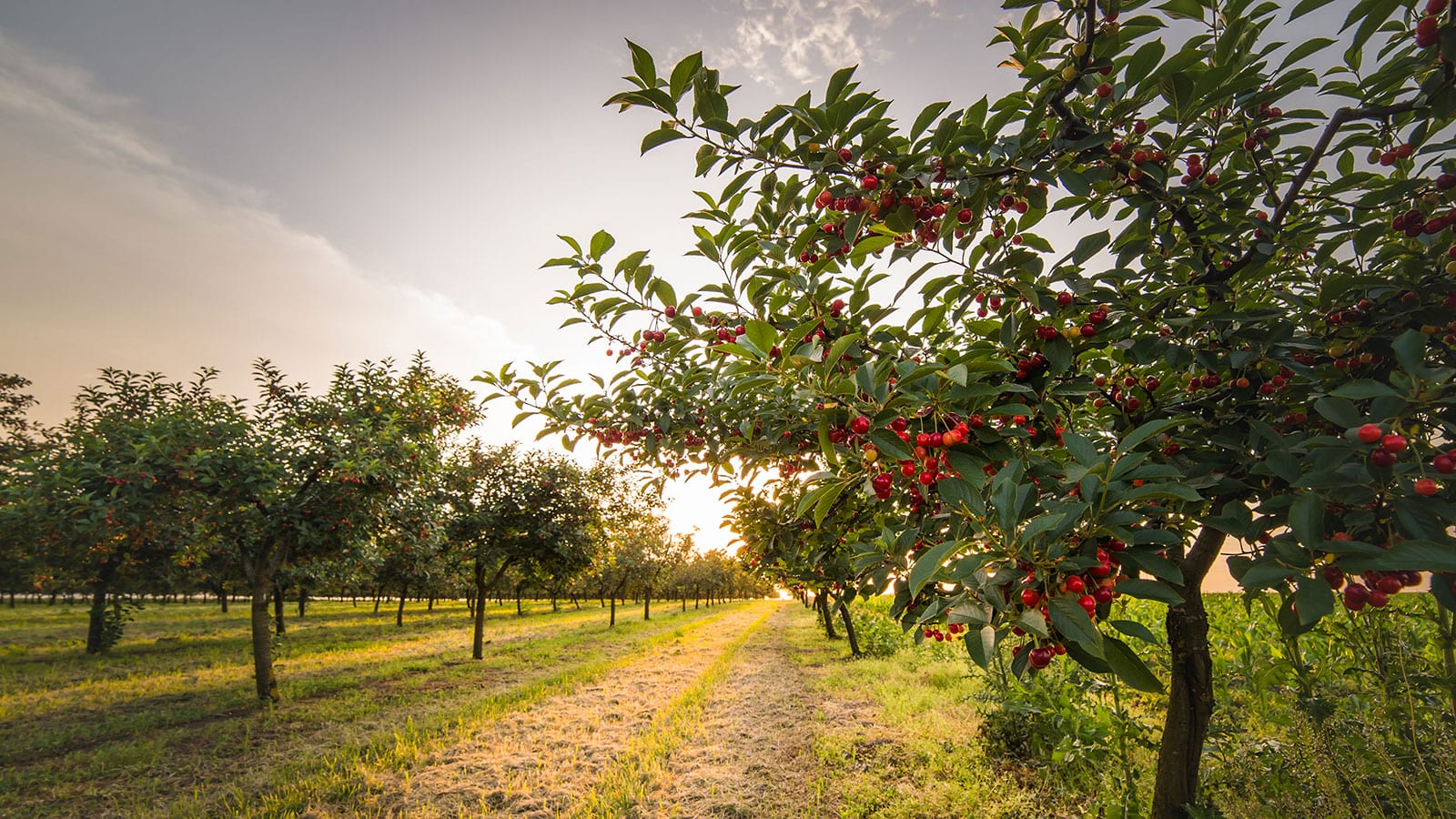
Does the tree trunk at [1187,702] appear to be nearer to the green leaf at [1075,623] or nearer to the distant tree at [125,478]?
the green leaf at [1075,623]

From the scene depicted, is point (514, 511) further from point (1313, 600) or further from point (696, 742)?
point (1313, 600)

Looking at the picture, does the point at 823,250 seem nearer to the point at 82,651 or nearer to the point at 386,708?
the point at 386,708

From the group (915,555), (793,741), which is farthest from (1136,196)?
(793,741)

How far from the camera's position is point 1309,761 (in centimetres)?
344

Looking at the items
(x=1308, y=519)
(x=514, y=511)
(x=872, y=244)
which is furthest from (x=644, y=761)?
(x=514, y=511)

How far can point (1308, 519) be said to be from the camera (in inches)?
47.3

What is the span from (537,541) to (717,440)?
12195 mm

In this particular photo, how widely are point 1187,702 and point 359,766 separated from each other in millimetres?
7343

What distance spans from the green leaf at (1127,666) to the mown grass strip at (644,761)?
15.8 ft

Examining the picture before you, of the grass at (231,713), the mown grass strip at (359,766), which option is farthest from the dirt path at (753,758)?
the grass at (231,713)

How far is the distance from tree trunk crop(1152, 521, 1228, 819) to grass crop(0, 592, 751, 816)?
6.61 metres

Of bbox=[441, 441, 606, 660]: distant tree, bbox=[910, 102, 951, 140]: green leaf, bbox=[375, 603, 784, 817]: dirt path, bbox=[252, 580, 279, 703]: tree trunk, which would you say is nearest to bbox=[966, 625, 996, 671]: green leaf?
bbox=[910, 102, 951, 140]: green leaf

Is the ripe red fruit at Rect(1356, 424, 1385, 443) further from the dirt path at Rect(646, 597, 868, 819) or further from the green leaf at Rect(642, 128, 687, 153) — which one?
the dirt path at Rect(646, 597, 868, 819)

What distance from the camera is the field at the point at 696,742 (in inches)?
142
